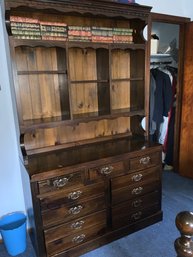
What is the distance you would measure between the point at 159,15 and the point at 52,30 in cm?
135

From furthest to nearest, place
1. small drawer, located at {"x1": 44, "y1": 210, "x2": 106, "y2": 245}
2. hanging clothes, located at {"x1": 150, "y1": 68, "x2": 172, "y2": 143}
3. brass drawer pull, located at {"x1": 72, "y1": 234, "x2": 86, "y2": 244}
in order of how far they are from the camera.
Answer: hanging clothes, located at {"x1": 150, "y1": 68, "x2": 172, "y2": 143}, brass drawer pull, located at {"x1": 72, "y1": 234, "x2": 86, "y2": 244}, small drawer, located at {"x1": 44, "y1": 210, "x2": 106, "y2": 245}

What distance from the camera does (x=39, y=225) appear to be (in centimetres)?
160

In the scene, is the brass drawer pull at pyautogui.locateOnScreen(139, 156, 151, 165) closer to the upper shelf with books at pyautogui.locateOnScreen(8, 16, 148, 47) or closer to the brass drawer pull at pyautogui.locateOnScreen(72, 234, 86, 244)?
the brass drawer pull at pyautogui.locateOnScreen(72, 234, 86, 244)

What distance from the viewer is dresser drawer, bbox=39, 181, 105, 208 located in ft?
5.22

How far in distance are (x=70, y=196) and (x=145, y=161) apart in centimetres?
77

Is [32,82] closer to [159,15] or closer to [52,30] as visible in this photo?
[52,30]

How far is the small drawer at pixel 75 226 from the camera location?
1658 mm

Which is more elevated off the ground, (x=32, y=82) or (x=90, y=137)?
(x=32, y=82)

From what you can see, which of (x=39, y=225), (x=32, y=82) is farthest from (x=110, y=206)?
(x=32, y=82)

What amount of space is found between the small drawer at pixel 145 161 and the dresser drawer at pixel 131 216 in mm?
417

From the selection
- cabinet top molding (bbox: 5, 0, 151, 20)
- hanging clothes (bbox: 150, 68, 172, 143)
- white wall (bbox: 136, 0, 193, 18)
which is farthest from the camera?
hanging clothes (bbox: 150, 68, 172, 143)

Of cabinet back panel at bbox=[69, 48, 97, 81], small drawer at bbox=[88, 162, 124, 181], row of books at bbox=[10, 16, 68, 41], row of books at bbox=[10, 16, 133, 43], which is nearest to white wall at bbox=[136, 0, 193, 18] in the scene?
row of books at bbox=[10, 16, 133, 43]

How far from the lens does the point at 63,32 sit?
1787 millimetres

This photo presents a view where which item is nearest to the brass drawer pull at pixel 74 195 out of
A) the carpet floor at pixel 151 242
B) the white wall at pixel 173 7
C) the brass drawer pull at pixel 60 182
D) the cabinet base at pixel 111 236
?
the brass drawer pull at pixel 60 182
